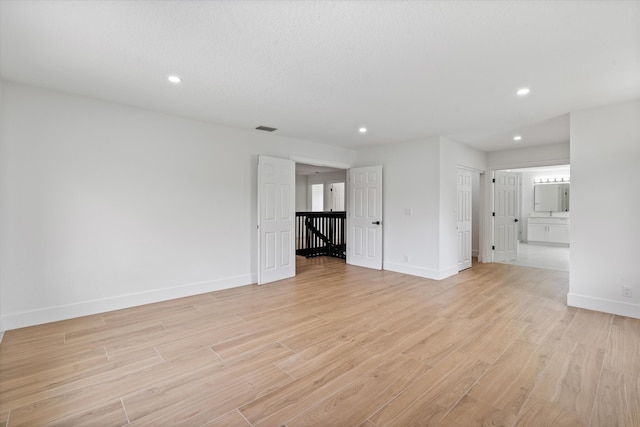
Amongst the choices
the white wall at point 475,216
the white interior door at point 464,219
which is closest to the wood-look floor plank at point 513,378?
the white interior door at point 464,219

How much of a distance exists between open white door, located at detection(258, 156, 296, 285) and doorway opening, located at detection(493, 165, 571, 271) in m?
4.78


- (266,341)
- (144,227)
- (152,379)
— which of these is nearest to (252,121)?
(144,227)

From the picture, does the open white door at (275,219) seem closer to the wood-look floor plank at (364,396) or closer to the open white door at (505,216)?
the wood-look floor plank at (364,396)

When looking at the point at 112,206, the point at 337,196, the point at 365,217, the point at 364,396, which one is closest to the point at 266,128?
the point at 112,206

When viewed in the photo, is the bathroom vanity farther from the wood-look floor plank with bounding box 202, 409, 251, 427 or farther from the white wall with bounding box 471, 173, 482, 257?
the wood-look floor plank with bounding box 202, 409, 251, 427

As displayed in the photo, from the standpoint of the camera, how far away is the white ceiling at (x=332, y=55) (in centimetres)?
185

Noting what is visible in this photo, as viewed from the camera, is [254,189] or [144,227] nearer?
[144,227]

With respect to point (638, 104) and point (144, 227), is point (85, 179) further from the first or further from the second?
point (638, 104)

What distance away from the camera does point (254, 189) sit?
15.7ft

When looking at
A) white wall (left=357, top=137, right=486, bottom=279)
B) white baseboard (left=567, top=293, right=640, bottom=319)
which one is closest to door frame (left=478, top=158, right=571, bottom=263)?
white wall (left=357, top=137, right=486, bottom=279)

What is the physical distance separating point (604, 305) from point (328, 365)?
357 centimetres

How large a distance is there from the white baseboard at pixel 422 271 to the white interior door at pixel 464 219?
0.55m

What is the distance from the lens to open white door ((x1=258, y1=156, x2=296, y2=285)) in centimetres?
471

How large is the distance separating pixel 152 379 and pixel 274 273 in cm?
281
